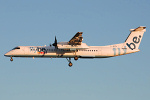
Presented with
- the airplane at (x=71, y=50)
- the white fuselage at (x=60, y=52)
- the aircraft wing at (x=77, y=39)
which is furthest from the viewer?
the white fuselage at (x=60, y=52)

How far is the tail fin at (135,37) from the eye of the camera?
4800cm

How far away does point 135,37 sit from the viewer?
4850 cm

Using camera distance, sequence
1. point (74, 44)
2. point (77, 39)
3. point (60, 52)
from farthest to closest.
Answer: point (60, 52) → point (74, 44) → point (77, 39)

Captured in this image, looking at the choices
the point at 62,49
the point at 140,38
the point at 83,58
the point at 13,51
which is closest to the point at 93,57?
the point at 83,58

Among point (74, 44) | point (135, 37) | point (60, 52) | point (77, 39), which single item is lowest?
point (60, 52)

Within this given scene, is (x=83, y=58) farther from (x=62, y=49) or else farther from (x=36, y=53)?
(x=36, y=53)

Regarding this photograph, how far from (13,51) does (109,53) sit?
12.9m

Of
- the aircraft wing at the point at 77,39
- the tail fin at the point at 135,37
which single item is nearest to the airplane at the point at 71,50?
the aircraft wing at the point at 77,39

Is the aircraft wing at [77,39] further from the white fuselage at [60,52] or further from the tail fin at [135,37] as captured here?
the tail fin at [135,37]

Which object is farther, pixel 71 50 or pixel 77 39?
pixel 71 50

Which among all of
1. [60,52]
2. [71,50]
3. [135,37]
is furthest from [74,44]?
[135,37]

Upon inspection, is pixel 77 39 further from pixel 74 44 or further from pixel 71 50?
pixel 71 50

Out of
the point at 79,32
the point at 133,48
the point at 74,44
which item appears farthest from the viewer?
the point at 133,48

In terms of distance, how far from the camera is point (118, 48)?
47.1 metres
